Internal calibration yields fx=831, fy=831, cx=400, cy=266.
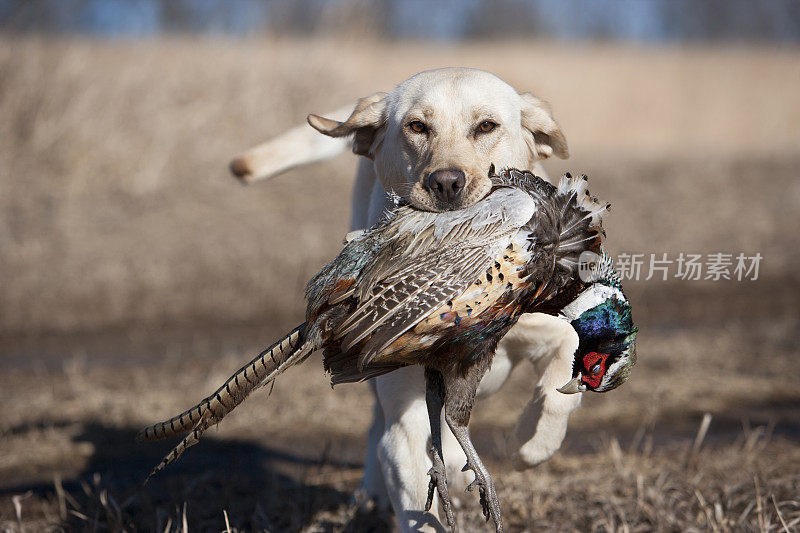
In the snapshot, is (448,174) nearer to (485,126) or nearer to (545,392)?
(485,126)

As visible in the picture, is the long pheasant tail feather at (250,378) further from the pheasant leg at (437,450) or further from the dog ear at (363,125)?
the dog ear at (363,125)

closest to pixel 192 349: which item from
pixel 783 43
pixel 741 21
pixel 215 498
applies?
pixel 215 498

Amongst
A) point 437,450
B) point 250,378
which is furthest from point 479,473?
point 250,378

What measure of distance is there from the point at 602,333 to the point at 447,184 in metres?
0.59

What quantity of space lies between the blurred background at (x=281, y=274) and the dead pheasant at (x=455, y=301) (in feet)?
3.57

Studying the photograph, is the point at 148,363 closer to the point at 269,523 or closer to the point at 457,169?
the point at 269,523

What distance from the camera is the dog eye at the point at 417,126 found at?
2.66 m

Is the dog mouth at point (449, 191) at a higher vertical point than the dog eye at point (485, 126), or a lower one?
lower

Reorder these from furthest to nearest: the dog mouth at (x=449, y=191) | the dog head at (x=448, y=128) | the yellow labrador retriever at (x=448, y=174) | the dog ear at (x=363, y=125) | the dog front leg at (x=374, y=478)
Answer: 1. the dog front leg at (x=374, y=478)
2. the dog ear at (x=363, y=125)
3. the dog head at (x=448, y=128)
4. the yellow labrador retriever at (x=448, y=174)
5. the dog mouth at (x=449, y=191)

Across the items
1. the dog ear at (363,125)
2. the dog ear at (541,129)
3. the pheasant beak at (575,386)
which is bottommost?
the pheasant beak at (575,386)

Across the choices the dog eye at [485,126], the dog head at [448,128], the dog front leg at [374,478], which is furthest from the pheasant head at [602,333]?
the dog front leg at [374,478]

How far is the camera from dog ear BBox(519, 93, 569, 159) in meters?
2.82

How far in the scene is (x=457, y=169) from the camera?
2.29 meters

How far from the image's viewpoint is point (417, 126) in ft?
8.73
